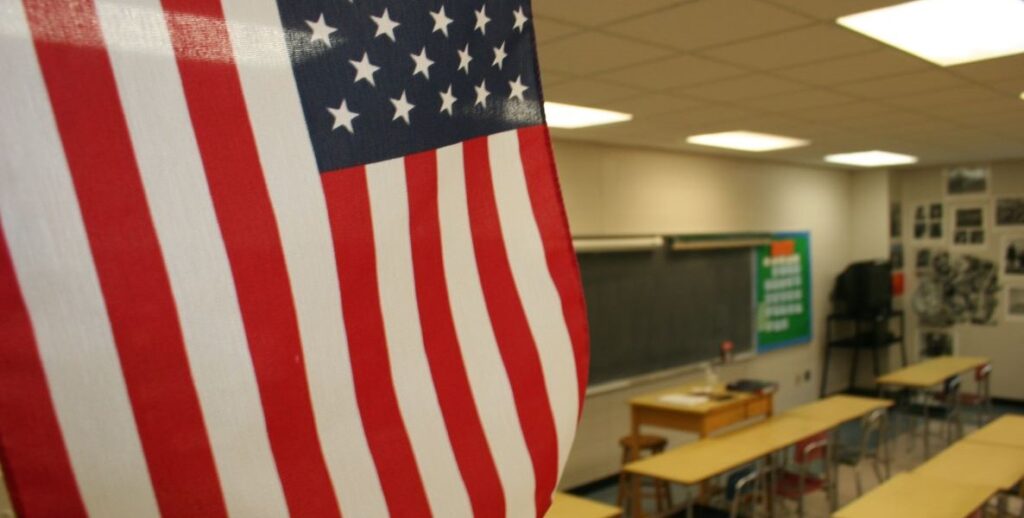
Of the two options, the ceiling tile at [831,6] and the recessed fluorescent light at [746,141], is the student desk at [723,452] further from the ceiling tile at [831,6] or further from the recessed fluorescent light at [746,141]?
the ceiling tile at [831,6]

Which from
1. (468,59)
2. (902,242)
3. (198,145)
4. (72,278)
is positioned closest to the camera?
(72,278)

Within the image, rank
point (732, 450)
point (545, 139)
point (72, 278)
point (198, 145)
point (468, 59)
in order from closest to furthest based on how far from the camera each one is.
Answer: point (72, 278) < point (198, 145) < point (468, 59) < point (545, 139) < point (732, 450)

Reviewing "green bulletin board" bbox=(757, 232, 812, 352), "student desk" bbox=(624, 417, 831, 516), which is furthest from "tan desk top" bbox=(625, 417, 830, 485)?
"green bulletin board" bbox=(757, 232, 812, 352)

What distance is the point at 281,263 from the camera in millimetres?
935

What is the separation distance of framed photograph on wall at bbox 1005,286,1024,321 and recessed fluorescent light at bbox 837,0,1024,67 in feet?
20.3

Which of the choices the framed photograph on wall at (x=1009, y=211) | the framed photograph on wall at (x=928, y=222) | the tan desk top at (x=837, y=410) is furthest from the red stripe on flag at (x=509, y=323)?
the framed photograph on wall at (x=928, y=222)

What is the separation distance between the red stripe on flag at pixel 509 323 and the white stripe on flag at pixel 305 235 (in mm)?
301

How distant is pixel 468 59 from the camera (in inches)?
46.6

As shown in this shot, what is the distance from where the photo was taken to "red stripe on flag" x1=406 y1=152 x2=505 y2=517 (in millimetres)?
1125

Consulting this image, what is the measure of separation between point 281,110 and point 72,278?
0.33m

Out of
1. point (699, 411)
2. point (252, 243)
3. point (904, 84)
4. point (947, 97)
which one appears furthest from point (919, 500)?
point (252, 243)

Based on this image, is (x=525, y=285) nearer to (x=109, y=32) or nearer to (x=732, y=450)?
(x=109, y=32)

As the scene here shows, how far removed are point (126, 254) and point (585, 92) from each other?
311 centimetres

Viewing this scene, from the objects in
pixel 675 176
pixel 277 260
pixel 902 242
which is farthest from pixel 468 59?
pixel 902 242
